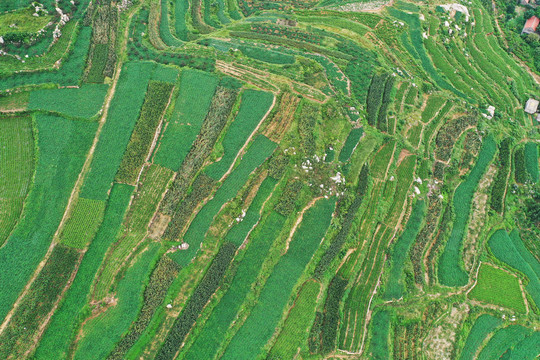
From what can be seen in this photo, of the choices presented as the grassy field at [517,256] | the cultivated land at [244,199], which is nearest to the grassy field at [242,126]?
the cultivated land at [244,199]

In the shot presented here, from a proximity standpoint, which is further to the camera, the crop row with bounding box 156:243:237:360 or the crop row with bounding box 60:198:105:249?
the crop row with bounding box 60:198:105:249

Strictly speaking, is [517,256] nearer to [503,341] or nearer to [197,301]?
[503,341]

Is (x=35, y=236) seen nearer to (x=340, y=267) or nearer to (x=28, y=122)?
(x=28, y=122)

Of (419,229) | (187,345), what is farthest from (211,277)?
(419,229)

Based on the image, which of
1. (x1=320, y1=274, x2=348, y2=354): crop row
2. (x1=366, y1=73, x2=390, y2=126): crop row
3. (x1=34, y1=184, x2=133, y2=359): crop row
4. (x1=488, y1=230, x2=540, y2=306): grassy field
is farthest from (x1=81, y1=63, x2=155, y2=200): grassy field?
(x1=488, y1=230, x2=540, y2=306): grassy field

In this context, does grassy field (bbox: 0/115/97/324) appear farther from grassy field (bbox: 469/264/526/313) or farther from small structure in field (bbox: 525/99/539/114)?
small structure in field (bbox: 525/99/539/114)

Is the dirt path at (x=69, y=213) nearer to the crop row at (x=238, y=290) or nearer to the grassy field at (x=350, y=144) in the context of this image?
the crop row at (x=238, y=290)
